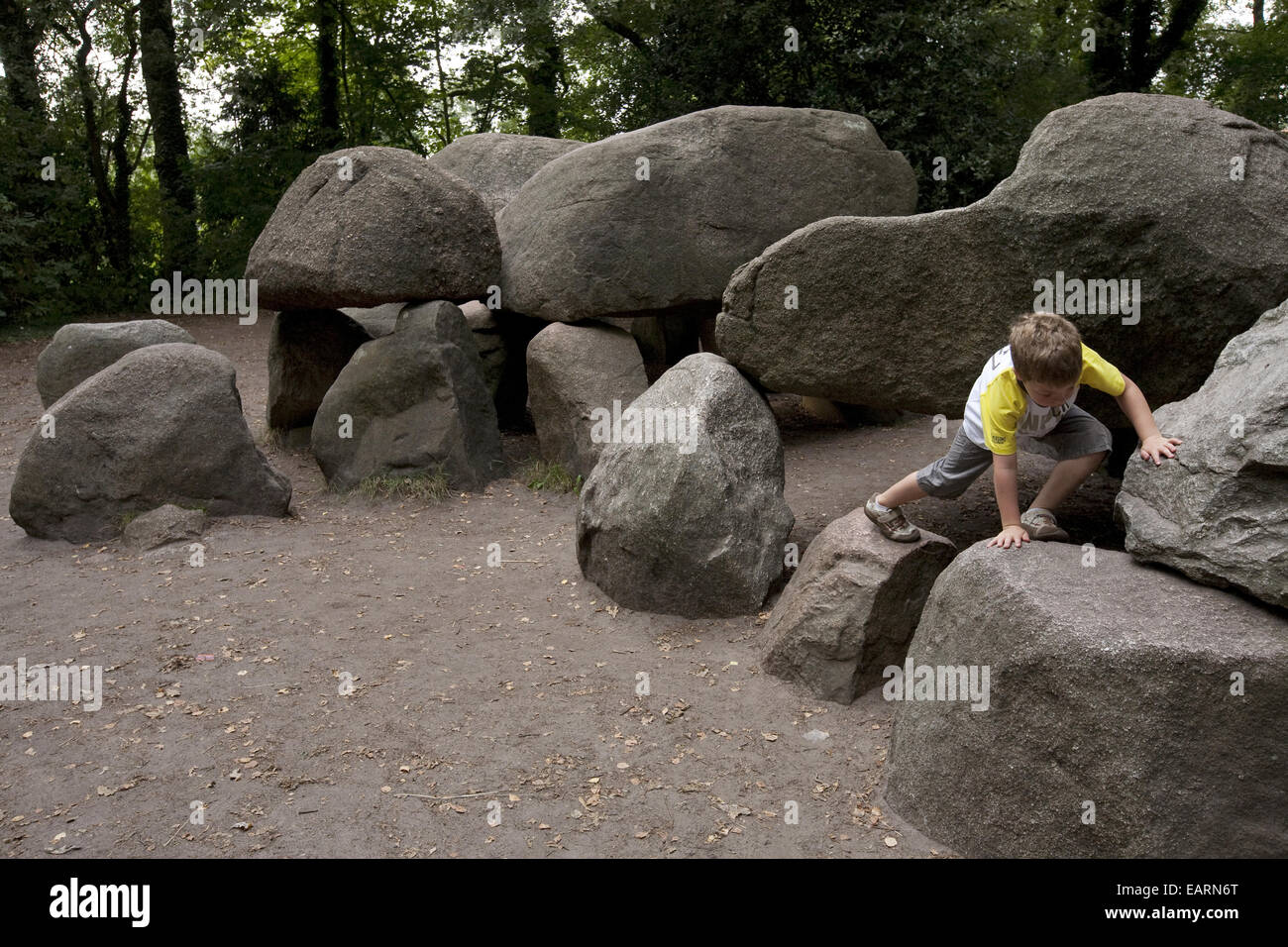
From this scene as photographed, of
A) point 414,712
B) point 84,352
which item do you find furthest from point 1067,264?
point 84,352

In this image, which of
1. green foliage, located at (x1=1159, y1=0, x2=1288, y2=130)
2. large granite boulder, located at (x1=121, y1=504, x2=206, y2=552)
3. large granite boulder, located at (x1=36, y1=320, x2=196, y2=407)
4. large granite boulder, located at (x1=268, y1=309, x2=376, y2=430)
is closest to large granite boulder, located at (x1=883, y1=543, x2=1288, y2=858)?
large granite boulder, located at (x1=121, y1=504, x2=206, y2=552)

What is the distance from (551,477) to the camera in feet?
25.6

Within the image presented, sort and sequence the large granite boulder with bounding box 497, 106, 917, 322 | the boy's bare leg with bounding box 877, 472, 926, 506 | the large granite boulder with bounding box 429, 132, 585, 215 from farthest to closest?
the large granite boulder with bounding box 429, 132, 585, 215, the large granite boulder with bounding box 497, 106, 917, 322, the boy's bare leg with bounding box 877, 472, 926, 506

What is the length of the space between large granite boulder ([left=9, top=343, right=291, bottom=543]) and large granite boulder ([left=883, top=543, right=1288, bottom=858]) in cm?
511

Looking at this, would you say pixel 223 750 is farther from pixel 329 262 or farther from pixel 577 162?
pixel 577 162

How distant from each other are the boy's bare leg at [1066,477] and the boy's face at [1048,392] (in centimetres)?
38

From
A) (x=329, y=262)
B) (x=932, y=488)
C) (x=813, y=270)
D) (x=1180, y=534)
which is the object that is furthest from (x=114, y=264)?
(x=1180, y=534)

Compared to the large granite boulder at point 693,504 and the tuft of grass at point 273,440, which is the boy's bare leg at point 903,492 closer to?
the large granite boulder at point 693,504

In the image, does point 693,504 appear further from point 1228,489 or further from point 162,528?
point 162,528

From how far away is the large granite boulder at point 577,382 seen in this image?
7801 mm

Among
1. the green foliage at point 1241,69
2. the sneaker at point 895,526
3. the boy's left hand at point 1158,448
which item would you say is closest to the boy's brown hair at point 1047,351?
the boy's left hand at point 1158,448

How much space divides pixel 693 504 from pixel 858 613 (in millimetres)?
1100

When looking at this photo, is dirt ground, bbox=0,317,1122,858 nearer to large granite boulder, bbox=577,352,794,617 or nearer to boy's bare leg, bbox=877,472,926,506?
large granite boulder, bbox=577,352,794,617

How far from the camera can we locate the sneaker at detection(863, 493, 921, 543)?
4.71 metres
